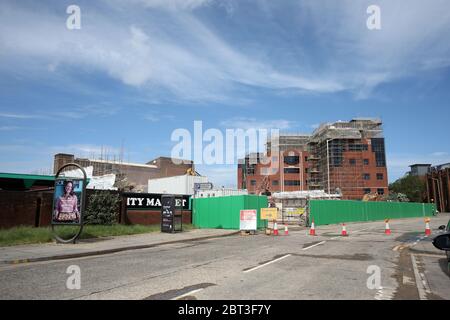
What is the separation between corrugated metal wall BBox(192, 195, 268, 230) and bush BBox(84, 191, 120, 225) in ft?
24.7

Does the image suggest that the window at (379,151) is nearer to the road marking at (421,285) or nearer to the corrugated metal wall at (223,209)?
the corrugated metal wall at (223,209)

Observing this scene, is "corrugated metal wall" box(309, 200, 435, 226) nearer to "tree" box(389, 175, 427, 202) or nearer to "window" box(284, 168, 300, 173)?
"window" box(284, 168, 300, 173)

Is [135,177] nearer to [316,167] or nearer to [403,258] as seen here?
[316,167]

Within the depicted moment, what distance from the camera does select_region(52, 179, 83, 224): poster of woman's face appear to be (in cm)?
1819

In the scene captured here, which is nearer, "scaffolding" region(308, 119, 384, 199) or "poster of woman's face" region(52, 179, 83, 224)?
"poster of woman's face" region(52, 179, 83, 224)

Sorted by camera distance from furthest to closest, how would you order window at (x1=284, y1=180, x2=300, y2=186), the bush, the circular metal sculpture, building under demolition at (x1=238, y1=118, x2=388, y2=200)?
window at (x1=284, y1=180, x2=300, y2=186) → building under demolition at (x1=238, y1=118, x2=388, y2=200) → the bush → the circular metal sculpture

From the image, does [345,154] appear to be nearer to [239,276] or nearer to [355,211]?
[355,211]

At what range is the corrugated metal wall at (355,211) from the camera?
35.9 meters

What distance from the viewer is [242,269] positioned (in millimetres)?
10609

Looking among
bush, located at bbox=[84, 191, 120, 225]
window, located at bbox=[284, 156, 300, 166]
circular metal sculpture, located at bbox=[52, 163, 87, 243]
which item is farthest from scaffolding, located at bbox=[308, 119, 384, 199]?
circular metal sculpture, located at bbox=[52, 163, 87, 243]

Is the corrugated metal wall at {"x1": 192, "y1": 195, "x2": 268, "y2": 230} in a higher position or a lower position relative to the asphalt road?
higher

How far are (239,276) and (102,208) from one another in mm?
17357

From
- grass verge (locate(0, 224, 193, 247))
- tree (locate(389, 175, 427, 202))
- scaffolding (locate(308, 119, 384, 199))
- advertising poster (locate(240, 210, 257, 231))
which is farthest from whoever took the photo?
tree (locate(389, 175, 427, 202))
